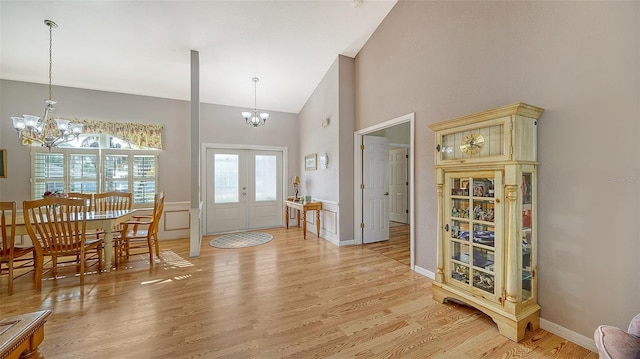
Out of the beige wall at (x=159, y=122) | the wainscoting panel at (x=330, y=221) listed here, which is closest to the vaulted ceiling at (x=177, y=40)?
the beige wall at (x=159, y=122)

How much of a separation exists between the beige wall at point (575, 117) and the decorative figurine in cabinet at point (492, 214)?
14 cm

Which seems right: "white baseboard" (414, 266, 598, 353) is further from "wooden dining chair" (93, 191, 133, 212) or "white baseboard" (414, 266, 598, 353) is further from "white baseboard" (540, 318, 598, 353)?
"wooden dining chair" (93, 191, 133, 212)

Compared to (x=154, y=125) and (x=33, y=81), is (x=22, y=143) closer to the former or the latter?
(x=33, y=81)

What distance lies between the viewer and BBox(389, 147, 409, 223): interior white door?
22.2ft

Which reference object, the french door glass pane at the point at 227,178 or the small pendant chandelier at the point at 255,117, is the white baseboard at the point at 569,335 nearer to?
the small pendant chandelier at the point at 255,117

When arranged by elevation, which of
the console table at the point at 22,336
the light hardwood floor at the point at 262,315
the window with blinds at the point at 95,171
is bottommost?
the light hardwood floor at the point at 262,315

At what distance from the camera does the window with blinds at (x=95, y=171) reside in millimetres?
4449

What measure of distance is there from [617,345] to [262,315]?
226 cm

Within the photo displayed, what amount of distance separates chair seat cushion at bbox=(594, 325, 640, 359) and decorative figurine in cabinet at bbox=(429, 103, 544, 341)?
0.72m

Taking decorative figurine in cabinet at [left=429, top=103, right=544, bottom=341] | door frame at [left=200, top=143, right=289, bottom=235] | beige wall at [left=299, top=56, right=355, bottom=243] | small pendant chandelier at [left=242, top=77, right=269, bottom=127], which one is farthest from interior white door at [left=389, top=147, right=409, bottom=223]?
decorative figurine in cabinet at [left=429, top=103, right=544, bottom=341]

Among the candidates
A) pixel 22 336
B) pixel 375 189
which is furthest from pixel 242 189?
pixel 22 336

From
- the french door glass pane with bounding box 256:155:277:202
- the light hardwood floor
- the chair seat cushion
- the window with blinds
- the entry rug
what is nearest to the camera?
the chair seat cushion

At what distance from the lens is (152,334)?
2.00 metres

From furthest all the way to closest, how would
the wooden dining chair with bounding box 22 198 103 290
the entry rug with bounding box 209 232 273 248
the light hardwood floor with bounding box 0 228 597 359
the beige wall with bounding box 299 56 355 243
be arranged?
1. the entry rug with bounding box 209 232 273 248
2. the beige wall with bounding box 299 56 355 243
3. the wooden dining chair with bounding box 22 198 103 290
4. the light hardwood floor with bounding box 0 228 597 359
